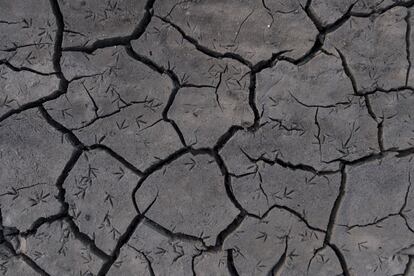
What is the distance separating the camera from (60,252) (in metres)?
3.21

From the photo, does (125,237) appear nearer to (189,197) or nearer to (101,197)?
(101,197)

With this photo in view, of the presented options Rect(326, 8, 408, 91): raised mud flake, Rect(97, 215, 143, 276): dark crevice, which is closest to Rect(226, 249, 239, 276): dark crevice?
Rect(97, 215, 143, 276): dark crevice

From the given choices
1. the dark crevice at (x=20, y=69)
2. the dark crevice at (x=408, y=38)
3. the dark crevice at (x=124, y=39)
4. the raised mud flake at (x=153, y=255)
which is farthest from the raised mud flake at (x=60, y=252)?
the dark crevice at (x=408, y=38)

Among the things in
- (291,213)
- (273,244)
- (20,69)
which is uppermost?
(20,69)

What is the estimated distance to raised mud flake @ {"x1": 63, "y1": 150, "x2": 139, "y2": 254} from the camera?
10.5 feet

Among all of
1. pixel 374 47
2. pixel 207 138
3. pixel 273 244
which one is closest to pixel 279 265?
pixel 273 244

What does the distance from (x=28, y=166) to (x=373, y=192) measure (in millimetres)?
1833

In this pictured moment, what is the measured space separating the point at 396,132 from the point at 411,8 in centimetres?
67

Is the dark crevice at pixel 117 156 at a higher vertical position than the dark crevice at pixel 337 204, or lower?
higher

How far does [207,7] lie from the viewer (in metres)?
3.29

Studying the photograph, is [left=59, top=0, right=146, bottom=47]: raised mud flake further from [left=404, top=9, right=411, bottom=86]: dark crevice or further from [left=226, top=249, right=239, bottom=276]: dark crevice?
[left=404, top=9, right=411, bottom=86]: dark crevice

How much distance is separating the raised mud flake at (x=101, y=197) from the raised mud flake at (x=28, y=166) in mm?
105

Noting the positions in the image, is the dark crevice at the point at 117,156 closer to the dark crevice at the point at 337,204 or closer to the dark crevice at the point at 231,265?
the dark crevice at the point at 231,265

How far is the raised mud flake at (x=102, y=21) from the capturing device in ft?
10.8
